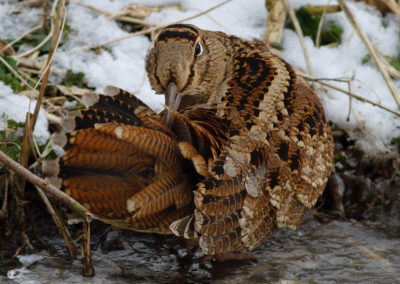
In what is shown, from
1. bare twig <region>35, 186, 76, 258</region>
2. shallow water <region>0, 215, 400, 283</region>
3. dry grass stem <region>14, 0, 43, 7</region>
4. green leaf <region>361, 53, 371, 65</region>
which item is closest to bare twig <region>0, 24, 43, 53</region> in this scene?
dry grass stem <region>14, 0, 43, 7</region>

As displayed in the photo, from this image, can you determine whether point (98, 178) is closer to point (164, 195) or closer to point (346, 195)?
point (164, 195)

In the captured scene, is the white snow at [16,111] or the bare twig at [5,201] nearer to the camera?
the bare twig at [5,201]

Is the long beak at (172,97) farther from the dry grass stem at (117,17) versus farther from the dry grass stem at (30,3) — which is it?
the dry grass stem at (30,3)

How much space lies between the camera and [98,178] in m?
2.32

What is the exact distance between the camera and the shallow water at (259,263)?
2.71 meters

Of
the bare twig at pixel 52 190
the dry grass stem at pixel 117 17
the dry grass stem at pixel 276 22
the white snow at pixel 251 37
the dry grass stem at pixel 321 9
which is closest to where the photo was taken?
the bare twig at pixel 52 190

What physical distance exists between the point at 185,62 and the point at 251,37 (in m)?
1.69

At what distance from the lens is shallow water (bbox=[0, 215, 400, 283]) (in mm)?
2705

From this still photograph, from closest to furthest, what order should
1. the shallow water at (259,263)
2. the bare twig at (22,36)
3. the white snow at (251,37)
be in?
the shallow water at (259,263) < the bare twig at (22,36) < the white snow at (251,37)

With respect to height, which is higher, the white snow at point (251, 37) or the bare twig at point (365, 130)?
the white snow at point (251, 37)

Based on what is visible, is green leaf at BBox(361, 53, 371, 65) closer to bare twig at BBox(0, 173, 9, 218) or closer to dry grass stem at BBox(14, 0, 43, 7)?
dry grass stem at BBox(14, 0, 43, 7)

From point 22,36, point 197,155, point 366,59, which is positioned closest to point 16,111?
point 22,36

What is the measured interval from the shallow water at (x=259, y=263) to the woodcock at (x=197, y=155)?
240 millimetres

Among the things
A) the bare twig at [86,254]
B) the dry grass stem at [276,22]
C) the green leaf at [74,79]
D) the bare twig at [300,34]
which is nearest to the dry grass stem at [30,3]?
the green leaf at [74,79]
